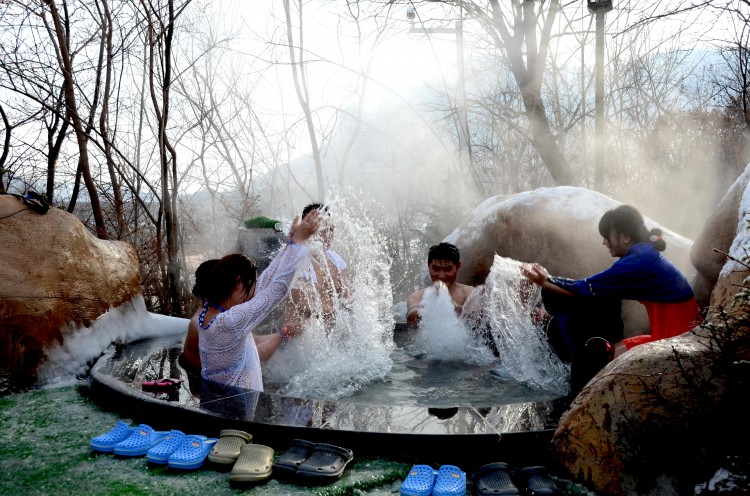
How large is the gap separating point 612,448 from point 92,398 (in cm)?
324

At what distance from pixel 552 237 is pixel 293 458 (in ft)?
13.8

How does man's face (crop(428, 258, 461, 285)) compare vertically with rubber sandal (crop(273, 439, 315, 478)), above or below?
above

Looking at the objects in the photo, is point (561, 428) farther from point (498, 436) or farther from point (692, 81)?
point (692, 81)

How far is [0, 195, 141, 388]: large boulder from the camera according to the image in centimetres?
390

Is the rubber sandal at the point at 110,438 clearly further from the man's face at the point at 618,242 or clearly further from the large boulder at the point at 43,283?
the man's face at the point at 618,242

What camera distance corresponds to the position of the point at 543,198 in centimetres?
612

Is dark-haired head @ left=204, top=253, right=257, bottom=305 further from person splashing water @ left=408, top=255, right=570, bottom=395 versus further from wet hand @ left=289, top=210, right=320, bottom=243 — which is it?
person splashing water @ left=408, top=255, right=570, bottom=395

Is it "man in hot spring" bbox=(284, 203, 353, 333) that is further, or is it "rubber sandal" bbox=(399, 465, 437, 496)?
"man in hot spring" bbox=(284, 203, 353, 333)

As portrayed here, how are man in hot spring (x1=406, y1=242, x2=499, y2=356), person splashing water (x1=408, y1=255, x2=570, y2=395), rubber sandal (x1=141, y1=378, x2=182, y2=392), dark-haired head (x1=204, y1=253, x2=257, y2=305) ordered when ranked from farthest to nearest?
man in hot spring (x1=406, y1=242, x2=499, y2=356) < person splashing water (x1=408, y1=255, x2=570, y2=395) < rubber sandal (x1=141, y1=378, x2=182, y2=392) < dark-haired head (x1=204, y1=253, x2=257, y2=305)

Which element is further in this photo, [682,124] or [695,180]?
[682,124]

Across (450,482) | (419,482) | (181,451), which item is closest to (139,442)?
(181,451)

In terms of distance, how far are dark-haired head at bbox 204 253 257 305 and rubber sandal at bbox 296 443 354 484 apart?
3.70ft

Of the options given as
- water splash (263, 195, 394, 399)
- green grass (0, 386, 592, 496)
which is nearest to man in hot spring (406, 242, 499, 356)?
water splash (263, 195, 394, 399)

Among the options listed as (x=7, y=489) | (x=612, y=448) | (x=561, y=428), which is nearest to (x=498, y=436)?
(x=561, y=428)
